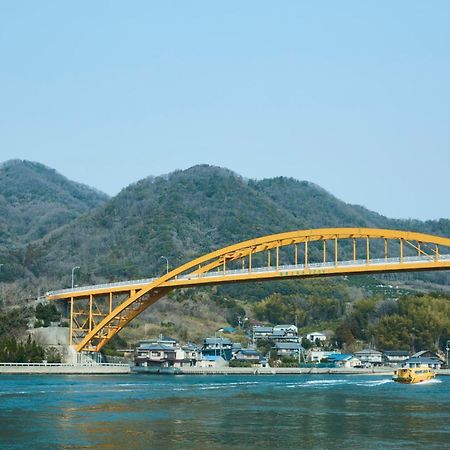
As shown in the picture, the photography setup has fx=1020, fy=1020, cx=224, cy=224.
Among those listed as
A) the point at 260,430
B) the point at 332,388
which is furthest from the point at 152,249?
the point at 260,430

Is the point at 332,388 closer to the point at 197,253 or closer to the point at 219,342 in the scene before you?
the point at 219,342

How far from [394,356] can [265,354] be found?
41.4 ft

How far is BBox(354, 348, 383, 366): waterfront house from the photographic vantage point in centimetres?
9588

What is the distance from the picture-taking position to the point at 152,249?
15450 centimetres

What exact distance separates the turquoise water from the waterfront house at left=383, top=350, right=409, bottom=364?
37.4 meters

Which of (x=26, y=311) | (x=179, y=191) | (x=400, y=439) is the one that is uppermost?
(x=179, y=191)

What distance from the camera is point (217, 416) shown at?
4075cm

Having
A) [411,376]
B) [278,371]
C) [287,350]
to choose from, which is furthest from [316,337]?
[411,376]

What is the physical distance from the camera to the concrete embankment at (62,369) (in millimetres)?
71875

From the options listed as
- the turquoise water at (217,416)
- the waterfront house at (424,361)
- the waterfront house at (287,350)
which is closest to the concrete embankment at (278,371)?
the waterfront house at (424,361)

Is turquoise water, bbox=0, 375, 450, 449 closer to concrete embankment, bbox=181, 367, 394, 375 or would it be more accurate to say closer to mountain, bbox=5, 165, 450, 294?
concrete embankment, bbox=181, 367, 394, 375

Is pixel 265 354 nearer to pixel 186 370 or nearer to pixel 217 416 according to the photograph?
pixel 186 370

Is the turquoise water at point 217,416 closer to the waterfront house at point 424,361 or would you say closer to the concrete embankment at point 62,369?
the concrete embankment at point 62,369

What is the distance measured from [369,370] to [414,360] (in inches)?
239
